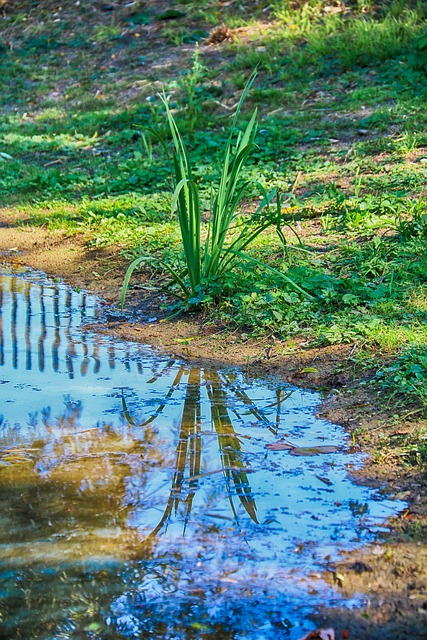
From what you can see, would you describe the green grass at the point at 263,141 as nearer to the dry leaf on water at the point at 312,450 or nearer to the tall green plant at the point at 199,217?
the tall green plant at the point at 199,217

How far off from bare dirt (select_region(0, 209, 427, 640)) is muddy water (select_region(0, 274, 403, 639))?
3.2 inches

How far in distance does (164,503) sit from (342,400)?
107 centimetres

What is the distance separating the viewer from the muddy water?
2111 millimetres

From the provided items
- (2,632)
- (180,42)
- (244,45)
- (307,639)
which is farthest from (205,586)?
(180,42)

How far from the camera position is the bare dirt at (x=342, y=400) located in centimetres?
210

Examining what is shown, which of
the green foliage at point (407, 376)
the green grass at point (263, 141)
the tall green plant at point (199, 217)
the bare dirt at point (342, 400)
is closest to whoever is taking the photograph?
the bare dirt at point (342, 400)

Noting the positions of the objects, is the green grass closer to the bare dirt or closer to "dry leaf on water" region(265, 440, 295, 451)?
the bare dirt

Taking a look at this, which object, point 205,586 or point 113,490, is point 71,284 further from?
point 205,586

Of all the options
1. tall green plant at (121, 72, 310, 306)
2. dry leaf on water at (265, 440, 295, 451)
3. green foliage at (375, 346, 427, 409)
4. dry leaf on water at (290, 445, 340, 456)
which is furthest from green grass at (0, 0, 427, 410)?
dry leaf on water at (265, 440, 295, 451)

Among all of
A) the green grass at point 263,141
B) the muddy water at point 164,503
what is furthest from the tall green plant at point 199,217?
the muddy water at point 164,503

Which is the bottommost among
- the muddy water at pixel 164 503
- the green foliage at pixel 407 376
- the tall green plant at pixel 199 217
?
the muddy water at pixel 164 503

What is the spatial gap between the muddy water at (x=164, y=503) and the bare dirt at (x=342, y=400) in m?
0.08

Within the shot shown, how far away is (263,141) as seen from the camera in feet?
23.8

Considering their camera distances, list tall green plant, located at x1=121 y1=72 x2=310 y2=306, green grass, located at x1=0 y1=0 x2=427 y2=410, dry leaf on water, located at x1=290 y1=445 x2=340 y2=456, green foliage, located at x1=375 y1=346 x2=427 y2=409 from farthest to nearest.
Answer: green grass, located at x1=0 y1=0 x2=427 y2=410 < tall green plant, located at x1=121 y1=72 x2=310 y2=306 < green foliage, located at x1=375 y1=346 x2=427 y2=409 < dry leaf on water, located at x1=290 y1=445 x2=340 y2=456
